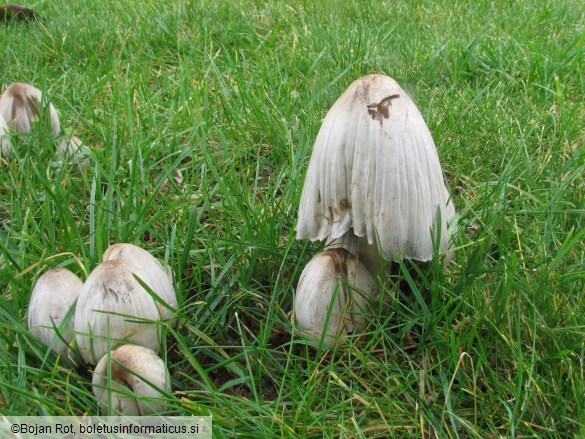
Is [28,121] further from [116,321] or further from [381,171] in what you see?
[381,171]

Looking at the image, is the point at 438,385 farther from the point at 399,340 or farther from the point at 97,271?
the point at 97,271

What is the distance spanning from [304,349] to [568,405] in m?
0.60

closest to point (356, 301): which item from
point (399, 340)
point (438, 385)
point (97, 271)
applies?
point (399, 340)

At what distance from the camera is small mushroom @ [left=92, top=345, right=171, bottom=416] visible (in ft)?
4.55

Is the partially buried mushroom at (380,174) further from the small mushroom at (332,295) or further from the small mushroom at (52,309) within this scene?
the small mushroom at (52,309)

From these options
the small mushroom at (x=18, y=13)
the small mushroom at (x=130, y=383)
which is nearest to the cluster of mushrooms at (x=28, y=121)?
the small mushroom at (x=130, y=383)

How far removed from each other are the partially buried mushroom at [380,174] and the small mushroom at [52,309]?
0.62 m

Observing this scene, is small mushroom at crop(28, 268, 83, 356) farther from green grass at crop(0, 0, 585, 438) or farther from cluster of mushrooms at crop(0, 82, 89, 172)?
cluster of mushrooms at crop(0, 82, 89, 172)

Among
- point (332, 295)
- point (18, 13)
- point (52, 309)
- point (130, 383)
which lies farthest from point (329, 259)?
point (18, 13)

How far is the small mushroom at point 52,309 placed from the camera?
1542 mm

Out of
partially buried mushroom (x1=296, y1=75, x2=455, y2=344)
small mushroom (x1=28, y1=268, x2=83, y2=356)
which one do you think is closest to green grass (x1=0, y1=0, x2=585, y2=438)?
small mushroom (x1=28, y1=268, x2=83, y2=356)

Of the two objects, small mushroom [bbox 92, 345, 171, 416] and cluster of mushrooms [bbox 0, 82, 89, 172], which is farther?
cluster of mushrooms [bbox 0, 82, 89, 172]

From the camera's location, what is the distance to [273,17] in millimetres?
3533

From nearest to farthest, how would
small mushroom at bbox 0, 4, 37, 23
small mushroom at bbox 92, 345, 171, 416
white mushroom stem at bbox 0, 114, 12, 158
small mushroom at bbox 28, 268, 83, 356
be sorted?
small mushroom at bbox 92, 345, 171, 416 < small mushroom at bbox 28, 268, 83, 356 < white mushroom stem at bbox 0, 114, 12, 158 < small mushroom at bbox 0, 4, 37, 23
